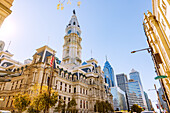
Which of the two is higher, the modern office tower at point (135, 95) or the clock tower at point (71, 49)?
the clock tower at point (71, 49)

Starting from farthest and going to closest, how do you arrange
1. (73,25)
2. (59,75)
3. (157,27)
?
(73,25)
(59,75)
(157,27)

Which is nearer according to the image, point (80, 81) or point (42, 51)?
point (42, 51)

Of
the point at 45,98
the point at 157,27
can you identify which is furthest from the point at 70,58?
the point at 157,27

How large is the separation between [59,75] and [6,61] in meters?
29.6

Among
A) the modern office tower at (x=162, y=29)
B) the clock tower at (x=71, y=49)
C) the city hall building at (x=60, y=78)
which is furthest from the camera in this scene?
the clock tower at (x=71, y=49)

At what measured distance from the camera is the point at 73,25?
75.8 meters

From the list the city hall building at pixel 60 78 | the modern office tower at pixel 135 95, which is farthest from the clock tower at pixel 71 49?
the modern office tower at pixel 135 95

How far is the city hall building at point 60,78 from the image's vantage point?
102 feet

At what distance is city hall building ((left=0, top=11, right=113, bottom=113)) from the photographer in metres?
31.2

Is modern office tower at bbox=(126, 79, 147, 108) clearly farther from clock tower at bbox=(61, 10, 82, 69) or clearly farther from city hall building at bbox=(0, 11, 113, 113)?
clock tower at bbox=(61, 10, 82, 69)

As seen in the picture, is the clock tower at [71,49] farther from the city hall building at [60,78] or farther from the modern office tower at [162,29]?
the modern office tower at [162,29]

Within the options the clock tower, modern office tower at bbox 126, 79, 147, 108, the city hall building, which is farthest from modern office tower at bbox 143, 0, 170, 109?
modern office tower at bbox 126, 79, 147, 108

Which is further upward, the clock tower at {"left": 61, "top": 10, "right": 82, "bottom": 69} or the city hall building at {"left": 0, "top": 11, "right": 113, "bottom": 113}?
the clock tower at {"left": 61, "top": 10, "right": 82, "bottom": 69}

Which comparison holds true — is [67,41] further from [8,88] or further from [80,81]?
[8,88]
